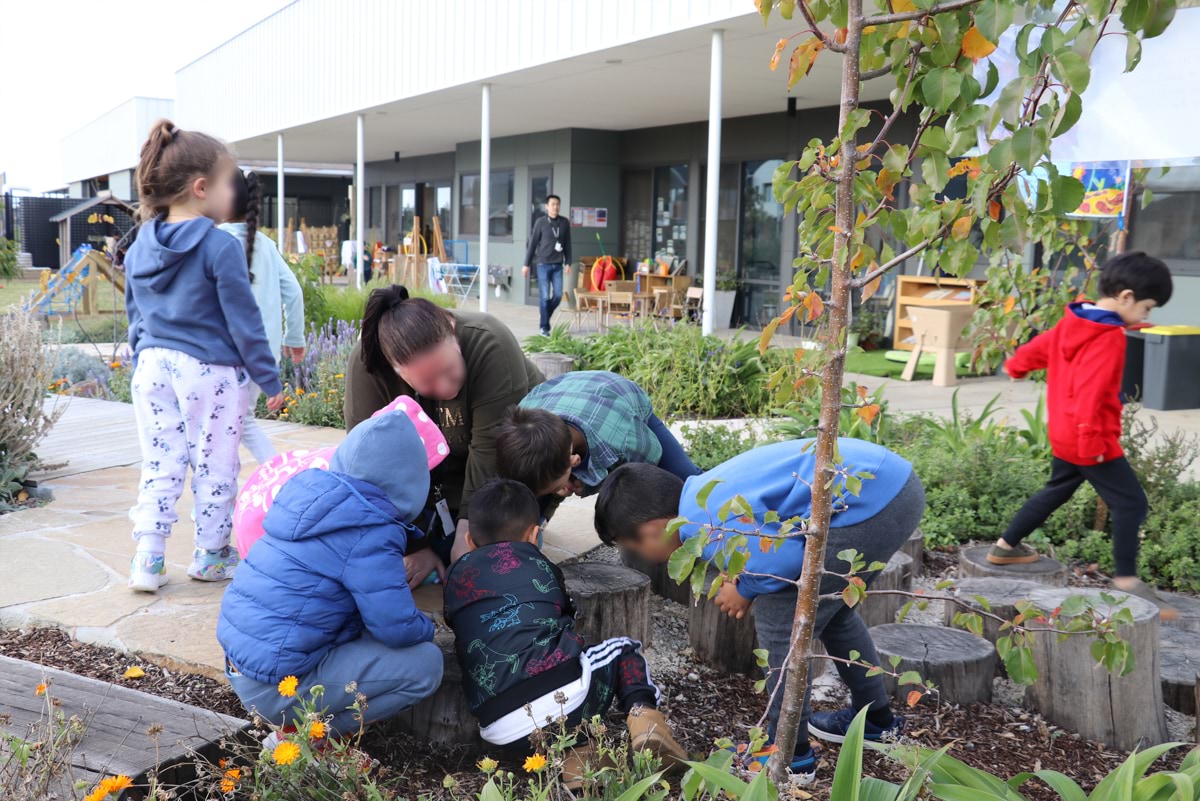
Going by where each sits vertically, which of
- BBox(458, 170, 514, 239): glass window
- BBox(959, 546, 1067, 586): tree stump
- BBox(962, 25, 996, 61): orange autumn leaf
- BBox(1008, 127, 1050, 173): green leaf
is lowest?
BBox(959, 546, 1067, 586): tree stump

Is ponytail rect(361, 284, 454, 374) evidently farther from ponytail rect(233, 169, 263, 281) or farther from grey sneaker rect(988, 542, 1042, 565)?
grey sneaker rect(988, 542, 1042, 565)

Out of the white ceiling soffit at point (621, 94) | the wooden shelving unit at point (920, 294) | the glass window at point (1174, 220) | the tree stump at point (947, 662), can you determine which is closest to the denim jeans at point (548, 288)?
the white ceiling soffit at point (621, 94)

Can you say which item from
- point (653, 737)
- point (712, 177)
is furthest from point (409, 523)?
point (712, 177)

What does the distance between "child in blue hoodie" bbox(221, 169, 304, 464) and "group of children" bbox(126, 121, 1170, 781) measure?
29cm

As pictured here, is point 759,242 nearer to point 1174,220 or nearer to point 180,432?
point 1174,220

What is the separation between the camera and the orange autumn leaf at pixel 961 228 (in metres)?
1.78

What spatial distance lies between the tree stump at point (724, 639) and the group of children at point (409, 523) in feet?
1.40

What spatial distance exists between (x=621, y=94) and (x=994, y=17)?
12017mm

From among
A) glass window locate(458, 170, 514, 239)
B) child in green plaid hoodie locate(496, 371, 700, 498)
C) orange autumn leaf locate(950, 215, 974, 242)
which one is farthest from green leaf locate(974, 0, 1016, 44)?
glass window locate(458, 170, 514, 239)

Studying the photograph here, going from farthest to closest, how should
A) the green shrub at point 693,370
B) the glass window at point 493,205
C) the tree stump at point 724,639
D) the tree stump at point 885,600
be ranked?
the glass window at point 493,205
the green shrub at point 693,370
the tree stump at point 885,600
the tree stump at point 724,639

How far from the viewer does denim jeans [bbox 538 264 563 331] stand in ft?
43.8

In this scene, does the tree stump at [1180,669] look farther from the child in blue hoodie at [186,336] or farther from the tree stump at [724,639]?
the child in blue hoodie at [186,336]

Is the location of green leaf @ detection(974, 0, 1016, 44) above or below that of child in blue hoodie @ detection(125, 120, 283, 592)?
above

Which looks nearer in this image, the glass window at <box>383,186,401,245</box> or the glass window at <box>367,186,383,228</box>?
the glass window at <box>383,186,401,245</box>
